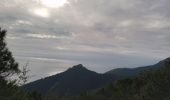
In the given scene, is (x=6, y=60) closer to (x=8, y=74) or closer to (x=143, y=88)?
(x=8, y=74)

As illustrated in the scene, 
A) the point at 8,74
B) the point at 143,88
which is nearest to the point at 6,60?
the point at 8,74

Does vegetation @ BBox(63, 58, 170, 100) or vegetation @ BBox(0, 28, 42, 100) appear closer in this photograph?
vegetation @ BBox(0, 28, 42, 100)

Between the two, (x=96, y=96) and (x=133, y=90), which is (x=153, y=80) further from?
(x=96, y=96)

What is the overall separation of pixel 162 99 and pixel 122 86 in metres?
25.8

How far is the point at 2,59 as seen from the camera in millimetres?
31172

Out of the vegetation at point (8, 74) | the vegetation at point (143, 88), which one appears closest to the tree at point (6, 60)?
the vegetation at point (8, 74)

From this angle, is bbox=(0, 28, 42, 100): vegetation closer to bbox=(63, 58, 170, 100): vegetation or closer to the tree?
the tree

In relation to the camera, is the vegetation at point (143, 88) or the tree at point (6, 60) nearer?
the tree at point (6, 60)

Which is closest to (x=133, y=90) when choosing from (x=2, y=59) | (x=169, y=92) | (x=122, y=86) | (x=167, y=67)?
(x=122, y=86)

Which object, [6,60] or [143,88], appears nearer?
[6,60]

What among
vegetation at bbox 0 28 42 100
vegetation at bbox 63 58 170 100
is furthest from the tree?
vegetation at bbox 63 58 170 100

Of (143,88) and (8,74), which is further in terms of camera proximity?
(143,88)

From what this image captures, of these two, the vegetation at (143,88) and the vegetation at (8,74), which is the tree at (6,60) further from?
the vegetation at (143,88)

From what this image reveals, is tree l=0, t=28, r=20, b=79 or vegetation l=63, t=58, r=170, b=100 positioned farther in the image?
vegetation l=63, t=58, r=170, b=100
